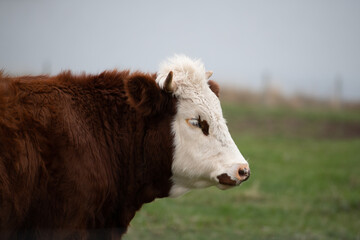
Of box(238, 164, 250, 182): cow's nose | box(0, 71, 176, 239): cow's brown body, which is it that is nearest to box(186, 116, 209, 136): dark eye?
box(0, 71, 176, 239): cow's brown body

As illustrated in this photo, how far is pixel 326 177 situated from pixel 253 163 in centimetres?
208

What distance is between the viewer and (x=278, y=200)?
9.98 m

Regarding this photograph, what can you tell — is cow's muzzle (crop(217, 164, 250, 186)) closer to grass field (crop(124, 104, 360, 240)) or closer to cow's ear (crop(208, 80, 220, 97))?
cow's ear (crop(208, 80, 220, 97))

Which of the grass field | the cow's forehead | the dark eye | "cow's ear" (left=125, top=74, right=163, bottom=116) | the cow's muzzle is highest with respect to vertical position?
the cow's forehead

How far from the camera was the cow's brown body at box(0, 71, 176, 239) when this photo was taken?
3.29 m

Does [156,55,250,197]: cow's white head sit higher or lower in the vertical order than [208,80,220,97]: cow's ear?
lower

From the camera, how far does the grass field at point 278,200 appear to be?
735 centimetres

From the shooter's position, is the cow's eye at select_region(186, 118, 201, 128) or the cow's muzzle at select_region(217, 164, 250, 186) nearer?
the cow's muzzle at select_region(217, 164, 250, 186)

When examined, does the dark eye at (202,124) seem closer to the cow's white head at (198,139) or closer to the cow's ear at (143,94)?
the cow's white head at (198,139)

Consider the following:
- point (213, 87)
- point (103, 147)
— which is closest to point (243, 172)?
point (213, 87)

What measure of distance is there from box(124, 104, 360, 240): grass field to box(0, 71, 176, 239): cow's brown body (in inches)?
111

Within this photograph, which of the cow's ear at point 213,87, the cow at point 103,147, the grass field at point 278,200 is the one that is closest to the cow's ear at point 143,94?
the cow at point 103,147

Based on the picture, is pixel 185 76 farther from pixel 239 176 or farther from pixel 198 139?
pixel 239 176

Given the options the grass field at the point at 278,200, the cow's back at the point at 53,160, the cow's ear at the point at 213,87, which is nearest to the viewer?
the cow's back at the point at 53,160
